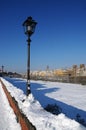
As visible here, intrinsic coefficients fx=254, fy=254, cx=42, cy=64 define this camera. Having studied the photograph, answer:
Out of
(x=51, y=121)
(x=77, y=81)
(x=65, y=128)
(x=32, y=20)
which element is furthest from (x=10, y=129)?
(x=77, y=81)

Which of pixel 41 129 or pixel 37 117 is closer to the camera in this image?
pixel 41 129

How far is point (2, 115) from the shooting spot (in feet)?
36.4

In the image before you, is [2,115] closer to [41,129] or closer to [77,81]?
[41,129]

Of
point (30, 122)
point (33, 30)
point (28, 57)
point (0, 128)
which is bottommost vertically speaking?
point (0, 128)

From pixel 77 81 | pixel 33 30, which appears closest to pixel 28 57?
pixel 33 30

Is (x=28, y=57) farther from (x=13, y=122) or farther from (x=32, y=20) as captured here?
(x=13, y=122)

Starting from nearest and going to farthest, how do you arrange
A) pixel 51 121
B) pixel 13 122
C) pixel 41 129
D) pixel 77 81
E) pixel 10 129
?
pixel 41 129 → pixel 51 121 → pixel 10 129 → pixel 13 122 → pixel 77 81

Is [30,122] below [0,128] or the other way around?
the other way around

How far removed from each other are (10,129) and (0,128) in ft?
1.68

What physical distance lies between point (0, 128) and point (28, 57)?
3802mm

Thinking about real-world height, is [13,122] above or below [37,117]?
below

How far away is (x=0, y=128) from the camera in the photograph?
869 cm

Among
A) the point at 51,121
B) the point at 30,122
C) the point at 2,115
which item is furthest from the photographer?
the point at 2,115

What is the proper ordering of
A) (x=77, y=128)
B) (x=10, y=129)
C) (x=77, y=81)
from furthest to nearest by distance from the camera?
(x=77, y=81) → (x=10, y=129) → (x=77, y=128)
